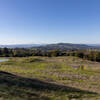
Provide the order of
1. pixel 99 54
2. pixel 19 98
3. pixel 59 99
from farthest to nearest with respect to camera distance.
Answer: pixel 99 54 → pixel 59 99 → pixel 19 98

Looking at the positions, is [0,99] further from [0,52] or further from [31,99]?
[0,52]

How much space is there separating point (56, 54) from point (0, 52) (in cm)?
4192

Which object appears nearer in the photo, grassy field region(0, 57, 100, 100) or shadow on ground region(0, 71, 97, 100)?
shadow on ground region(0, 71, 97, 100)

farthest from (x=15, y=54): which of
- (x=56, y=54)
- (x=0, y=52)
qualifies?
(x=56, y=54)

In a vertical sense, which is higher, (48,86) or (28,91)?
(28,91)

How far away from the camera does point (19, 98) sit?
5.57 m

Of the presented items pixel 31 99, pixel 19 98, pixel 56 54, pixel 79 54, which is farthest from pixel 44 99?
pixel 56 54

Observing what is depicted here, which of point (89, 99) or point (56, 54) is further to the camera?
point (56, 54)

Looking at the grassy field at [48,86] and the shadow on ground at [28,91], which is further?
the grassy field at [48,86]

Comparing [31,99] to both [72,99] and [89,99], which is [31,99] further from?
[89,99]

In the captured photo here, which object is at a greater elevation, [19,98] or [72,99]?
[19,98]

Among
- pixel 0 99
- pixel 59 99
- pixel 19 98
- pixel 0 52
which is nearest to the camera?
pixel 0 99

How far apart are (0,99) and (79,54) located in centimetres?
5457

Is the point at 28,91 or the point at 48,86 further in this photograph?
the point at 48,86
